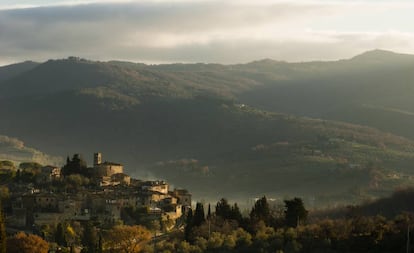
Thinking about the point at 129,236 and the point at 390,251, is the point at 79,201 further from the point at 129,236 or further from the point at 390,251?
the point at 390,251

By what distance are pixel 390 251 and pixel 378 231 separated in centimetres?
361

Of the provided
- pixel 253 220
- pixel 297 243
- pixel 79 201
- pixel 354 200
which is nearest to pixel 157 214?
pixel 79 201

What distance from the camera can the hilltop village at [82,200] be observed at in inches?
3524

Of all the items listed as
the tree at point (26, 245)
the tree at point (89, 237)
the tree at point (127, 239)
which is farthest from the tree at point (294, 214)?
the tree at point (26, 245)

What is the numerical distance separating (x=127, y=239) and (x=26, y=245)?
9.07 meters

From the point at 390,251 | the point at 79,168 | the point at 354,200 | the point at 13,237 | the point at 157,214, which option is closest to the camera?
the point at 390,251

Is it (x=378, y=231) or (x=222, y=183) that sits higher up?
(x=222, y=183)

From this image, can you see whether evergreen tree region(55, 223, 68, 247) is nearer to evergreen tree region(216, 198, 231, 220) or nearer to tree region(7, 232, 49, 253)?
tree region(7, 232, 49, 253)

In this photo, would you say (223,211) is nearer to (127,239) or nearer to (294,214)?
(294,214)

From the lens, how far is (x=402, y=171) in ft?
617

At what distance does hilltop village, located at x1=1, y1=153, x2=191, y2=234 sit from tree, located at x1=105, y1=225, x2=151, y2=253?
4.37 metres

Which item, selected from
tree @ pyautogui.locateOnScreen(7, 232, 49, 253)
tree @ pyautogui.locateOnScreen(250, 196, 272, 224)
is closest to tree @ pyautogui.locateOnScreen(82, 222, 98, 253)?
tree @ pyautogui.locateOnScreen(7, 232, 49, 253)

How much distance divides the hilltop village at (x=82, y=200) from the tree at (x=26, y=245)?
8.20 m

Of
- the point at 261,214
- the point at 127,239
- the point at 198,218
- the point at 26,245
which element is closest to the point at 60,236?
the point at 127,239
